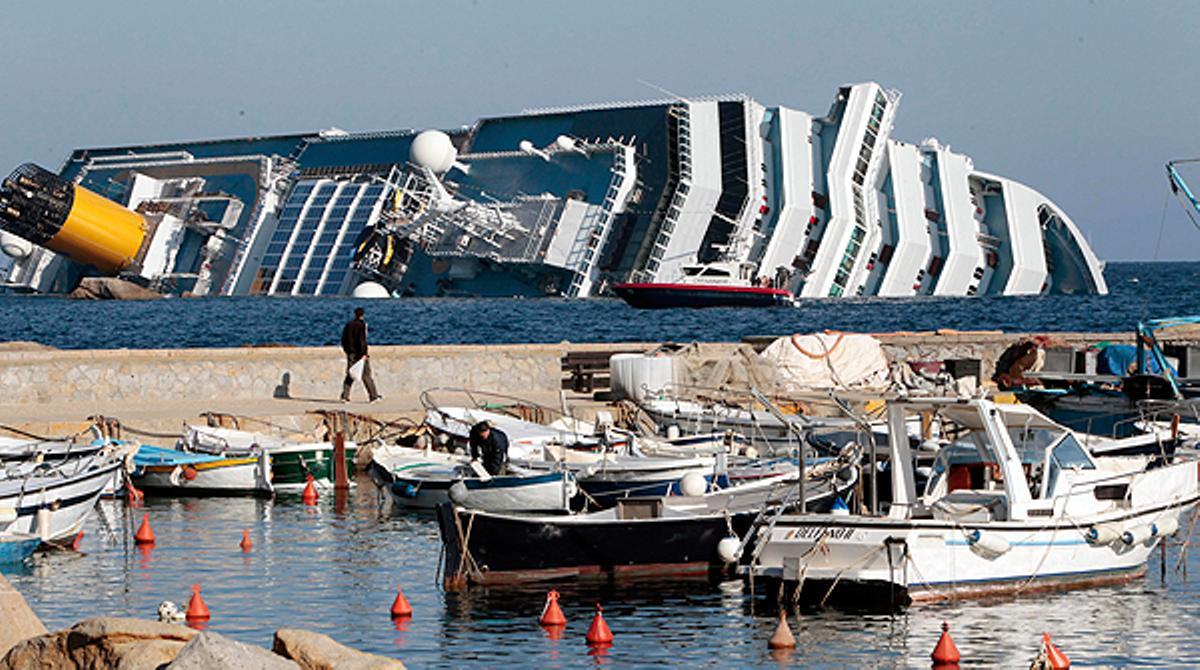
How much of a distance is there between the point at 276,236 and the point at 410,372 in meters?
75.5

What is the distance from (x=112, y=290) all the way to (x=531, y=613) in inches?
3836

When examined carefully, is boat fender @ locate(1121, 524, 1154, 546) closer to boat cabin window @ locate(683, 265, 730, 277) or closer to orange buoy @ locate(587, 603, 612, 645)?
orange buoy @ locate(587, 603, 612, 645)

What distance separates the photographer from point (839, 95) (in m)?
86.6

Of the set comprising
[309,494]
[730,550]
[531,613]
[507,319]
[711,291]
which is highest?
[711,291]

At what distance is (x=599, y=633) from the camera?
47.9 ft

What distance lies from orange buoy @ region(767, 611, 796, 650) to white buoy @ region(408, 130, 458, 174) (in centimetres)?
8282

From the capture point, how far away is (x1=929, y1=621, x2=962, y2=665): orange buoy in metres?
13.8

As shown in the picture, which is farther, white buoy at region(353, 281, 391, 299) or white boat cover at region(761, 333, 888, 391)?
white buoy at region(353, 281, 391, 299)

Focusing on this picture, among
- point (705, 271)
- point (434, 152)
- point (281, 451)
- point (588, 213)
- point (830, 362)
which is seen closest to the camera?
point (281, 451)

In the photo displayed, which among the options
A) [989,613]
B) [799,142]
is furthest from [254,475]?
[799,142]

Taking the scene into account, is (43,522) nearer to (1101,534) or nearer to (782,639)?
(782,639)

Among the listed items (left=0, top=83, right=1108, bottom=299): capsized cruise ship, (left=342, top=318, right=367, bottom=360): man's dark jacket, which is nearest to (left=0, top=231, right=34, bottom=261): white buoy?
(left=0, top=83, right=1108, bottom=299): capsized cruise ship

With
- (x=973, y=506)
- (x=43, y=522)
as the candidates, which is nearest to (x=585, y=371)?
(x=43, y=522)

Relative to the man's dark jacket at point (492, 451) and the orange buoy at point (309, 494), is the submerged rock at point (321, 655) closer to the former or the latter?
the man's dark jacket at point (492, 451)
